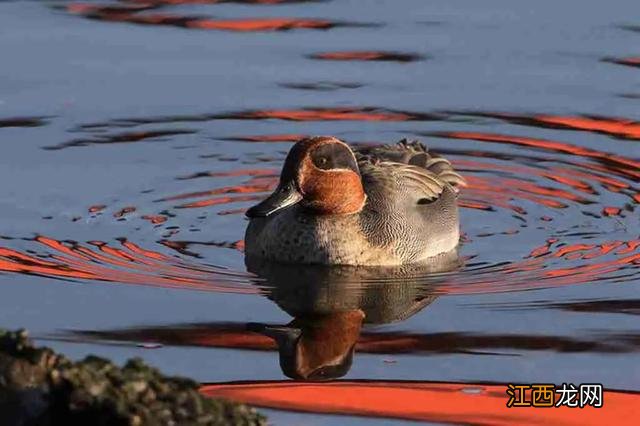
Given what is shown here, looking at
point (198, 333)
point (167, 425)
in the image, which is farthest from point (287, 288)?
point (167, 425)

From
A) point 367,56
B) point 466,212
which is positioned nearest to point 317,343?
point 466,212

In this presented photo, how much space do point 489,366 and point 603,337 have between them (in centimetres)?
86

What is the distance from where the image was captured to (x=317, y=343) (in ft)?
32.2

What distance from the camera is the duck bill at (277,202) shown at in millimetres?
11258

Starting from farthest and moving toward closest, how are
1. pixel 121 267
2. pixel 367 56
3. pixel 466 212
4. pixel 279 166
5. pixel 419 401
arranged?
pixel 367 56
pixel 279 166
pixel 466 212
pixel 121 267
pixel 419 401

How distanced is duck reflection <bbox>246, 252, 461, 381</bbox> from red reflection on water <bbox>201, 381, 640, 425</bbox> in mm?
285

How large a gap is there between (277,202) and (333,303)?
971mm

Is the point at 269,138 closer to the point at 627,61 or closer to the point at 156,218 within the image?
the point at 156,218

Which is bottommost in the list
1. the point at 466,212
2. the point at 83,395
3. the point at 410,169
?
the point at 83,395

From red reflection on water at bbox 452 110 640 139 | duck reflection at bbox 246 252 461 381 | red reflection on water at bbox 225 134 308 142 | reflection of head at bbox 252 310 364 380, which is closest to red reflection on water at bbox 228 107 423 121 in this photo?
red reflection on water at bbox 225 134 308 142

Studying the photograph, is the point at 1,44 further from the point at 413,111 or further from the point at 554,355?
the point at 554,355

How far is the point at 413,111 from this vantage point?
1483 centimetres

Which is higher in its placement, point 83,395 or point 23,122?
point 23,122

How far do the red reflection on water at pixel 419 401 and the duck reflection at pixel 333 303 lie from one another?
0.94 feet
